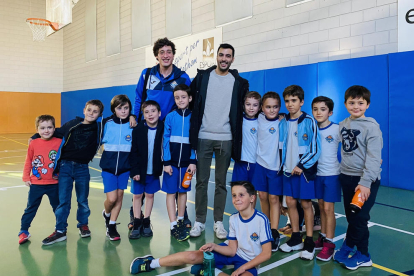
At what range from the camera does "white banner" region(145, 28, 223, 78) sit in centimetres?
911

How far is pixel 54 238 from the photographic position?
11.0 ft

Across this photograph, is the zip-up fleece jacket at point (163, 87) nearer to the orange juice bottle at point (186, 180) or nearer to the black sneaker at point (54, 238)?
the orange juice bottle at point (186, 180)

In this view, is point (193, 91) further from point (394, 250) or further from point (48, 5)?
point (48, 5)

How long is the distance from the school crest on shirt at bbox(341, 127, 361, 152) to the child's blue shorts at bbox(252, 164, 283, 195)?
2.15 feet

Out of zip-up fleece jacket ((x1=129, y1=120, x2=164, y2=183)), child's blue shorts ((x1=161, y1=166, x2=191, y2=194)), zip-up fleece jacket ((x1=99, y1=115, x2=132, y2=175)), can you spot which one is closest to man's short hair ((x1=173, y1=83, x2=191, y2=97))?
zip-up fleece jacket ((x1=129, y1=120, x2=164, y2=183))

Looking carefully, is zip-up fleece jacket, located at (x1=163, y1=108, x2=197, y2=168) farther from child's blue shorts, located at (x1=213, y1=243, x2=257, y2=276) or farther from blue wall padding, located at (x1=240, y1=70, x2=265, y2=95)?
blue wall padding, located at (x1=240, y1=70, x2=265, y2=95)

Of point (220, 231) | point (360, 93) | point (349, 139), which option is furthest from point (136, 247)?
point (360, 93)

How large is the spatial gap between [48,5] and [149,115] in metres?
11.9

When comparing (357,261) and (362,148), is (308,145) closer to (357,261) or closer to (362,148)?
(362,148)

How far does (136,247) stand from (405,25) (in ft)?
17.2

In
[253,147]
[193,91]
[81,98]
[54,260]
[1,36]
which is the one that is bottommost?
[54,260]

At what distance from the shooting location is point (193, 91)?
357cm

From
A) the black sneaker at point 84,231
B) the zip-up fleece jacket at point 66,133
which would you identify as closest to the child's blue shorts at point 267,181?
the zip-up fleece jacket at point 66,133

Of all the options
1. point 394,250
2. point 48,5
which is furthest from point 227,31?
point 48,5
